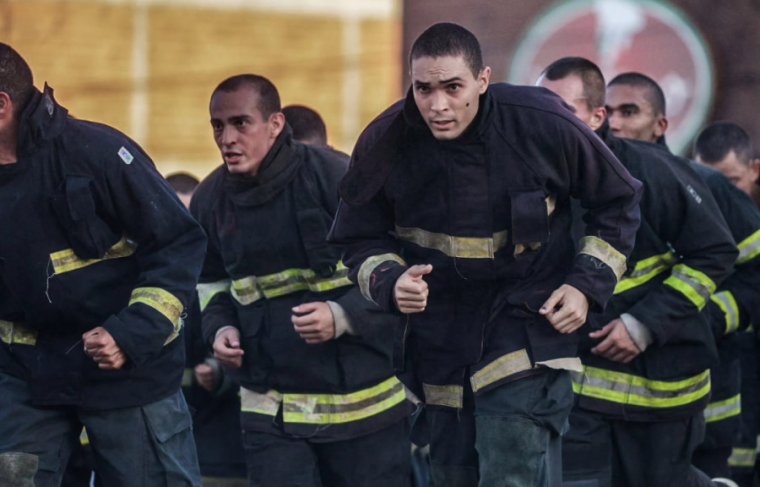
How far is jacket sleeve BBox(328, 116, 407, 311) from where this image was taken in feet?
18.6

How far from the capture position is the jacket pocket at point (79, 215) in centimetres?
560

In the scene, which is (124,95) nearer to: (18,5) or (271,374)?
(18,5)

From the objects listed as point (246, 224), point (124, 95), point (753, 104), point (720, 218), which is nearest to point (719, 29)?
point (753, 104)

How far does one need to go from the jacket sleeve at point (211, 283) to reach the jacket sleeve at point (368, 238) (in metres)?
1.12

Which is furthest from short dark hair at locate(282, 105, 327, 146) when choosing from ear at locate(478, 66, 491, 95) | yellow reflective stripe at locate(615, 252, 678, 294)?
ear at locate(478, 66, 491, 95)

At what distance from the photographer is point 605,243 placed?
5656 millimetres

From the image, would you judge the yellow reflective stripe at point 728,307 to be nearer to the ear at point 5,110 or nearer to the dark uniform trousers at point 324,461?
the dark uniform trousers at point 324,461

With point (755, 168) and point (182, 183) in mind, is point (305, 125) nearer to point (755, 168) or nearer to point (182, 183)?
point (182, 183)

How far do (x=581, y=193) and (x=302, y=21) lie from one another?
14.1 metres

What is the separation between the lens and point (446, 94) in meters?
5.48

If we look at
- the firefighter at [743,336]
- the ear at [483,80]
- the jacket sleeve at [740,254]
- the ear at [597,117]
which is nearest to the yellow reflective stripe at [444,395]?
the ear at [483,80]

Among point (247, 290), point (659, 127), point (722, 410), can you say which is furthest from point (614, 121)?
point (247, 290)

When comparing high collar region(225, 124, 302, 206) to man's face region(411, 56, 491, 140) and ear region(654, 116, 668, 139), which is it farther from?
ear region(654, 116, 668, 139)

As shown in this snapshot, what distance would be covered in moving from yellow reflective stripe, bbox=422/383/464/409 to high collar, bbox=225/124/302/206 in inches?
50.1
